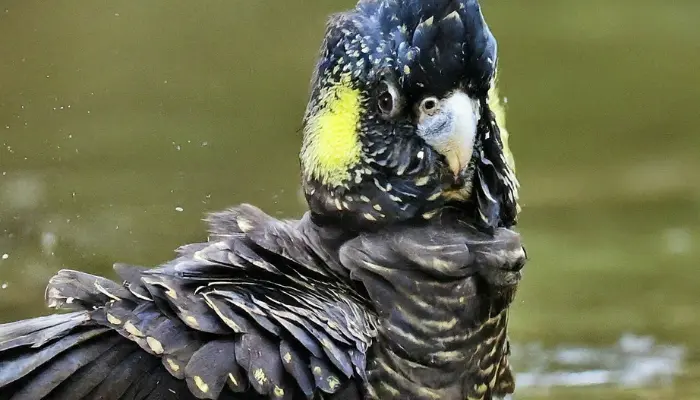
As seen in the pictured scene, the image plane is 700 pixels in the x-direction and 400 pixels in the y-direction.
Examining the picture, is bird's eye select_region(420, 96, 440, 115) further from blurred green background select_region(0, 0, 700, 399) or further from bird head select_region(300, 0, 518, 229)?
blurred green background select_region(0, 0, 700, 399)

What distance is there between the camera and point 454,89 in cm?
103

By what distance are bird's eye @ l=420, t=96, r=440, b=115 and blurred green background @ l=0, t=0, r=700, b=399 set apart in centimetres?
52

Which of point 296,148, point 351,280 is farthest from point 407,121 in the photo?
point 296,148

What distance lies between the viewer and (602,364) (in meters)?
2.06

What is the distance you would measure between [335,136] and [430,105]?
0.44ft

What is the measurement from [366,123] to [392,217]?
0.12 m

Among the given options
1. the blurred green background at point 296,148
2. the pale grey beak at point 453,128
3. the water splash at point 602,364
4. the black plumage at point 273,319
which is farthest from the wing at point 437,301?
the water splash at point 602,364

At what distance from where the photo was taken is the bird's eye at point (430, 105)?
1027mm

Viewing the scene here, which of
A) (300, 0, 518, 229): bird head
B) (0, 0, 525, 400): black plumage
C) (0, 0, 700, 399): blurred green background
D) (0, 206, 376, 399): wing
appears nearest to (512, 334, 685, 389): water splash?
(0, 0, 700, 399): blurred green background

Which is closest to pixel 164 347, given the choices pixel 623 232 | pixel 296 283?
pixel 296 283

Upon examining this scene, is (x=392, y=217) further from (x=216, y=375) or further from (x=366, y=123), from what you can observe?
(x=216, y=375)

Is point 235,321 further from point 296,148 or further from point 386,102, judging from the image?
point 296,148

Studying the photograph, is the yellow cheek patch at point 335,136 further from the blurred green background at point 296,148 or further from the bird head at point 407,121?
the blurred green background at point 296,148

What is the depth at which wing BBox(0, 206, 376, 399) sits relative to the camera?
89cm
